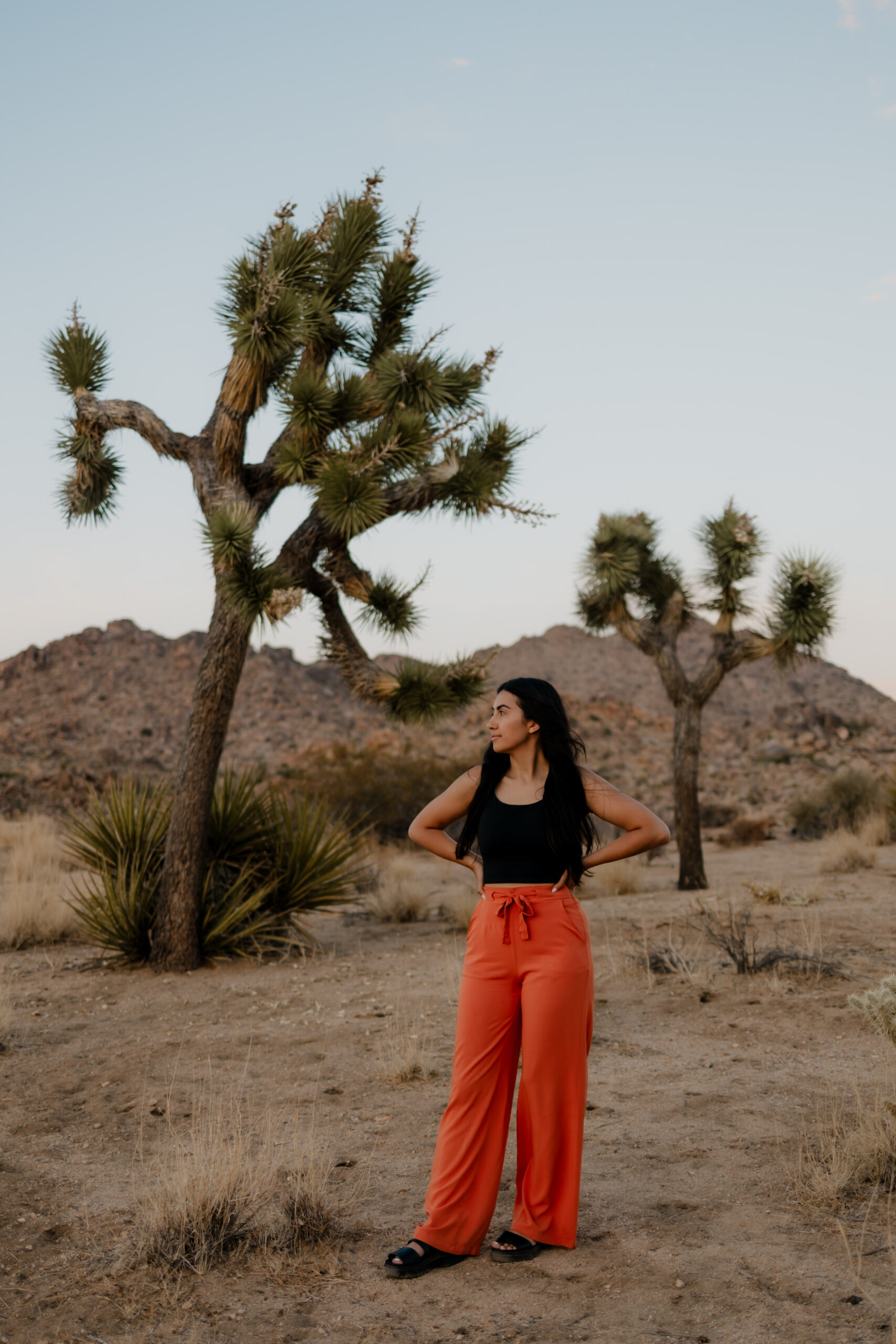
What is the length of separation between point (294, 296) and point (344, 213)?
130 centimetres

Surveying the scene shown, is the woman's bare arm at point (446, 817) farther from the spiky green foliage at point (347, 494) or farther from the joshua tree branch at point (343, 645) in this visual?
the joshua tree branch at point (343, 645)

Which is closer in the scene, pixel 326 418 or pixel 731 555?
pixel 326 418

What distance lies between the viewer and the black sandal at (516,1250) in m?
3.28

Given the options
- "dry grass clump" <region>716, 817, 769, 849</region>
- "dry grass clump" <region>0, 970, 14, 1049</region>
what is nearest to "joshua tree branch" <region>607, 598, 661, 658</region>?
"dry grass clump" <region>716, 817, 769, 849</region>

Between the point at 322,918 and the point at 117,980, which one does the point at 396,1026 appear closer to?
the point at 117,980

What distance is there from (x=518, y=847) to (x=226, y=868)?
235 inches

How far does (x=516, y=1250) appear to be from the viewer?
3.29m

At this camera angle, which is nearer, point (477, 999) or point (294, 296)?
point (477, 999)

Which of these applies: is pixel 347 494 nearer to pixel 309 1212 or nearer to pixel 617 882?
pixel 309 1212

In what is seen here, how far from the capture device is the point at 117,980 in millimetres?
7934

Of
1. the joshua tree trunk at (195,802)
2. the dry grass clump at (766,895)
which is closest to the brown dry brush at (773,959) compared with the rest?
the dry grass clump at (766,895)

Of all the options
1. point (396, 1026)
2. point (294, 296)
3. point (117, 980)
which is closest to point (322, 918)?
point (117, 980)

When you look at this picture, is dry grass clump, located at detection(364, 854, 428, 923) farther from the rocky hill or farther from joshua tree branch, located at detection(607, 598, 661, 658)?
the rocky hill

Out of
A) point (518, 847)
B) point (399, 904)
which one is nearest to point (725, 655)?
point (399, 904)
